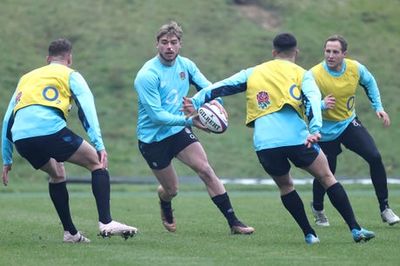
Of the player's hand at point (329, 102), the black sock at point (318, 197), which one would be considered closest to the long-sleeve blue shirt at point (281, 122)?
the player's hand at point (329, 102)

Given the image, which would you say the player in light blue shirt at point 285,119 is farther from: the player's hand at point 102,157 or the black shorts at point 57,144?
the black shorts at point 57,144

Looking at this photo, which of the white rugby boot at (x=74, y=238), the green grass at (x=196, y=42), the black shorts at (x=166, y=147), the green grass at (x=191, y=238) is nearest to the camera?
the green grass at (x=191, y=238)

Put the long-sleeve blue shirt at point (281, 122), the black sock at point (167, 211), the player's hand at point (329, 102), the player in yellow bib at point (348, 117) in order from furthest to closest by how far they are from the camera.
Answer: the player in yellow bib at point (348, 117) → the black sock at point (167, 211) → the player's hand at point (329, 102) → the long-sleeve blue shirt at point (281, 122)

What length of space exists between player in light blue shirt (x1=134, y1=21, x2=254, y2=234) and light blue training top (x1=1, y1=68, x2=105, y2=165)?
53.9 inches

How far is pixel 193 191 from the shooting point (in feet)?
72.5

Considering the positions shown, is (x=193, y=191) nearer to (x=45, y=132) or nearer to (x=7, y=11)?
(x=45, y=132)

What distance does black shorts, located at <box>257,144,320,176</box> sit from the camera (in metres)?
11.0

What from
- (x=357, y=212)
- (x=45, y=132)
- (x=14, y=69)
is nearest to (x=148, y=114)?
(x=45, y=132)

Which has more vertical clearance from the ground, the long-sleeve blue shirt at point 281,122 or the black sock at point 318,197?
the long-sleeve blue shirt at point 281,122

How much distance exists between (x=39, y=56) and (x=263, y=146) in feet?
71.5

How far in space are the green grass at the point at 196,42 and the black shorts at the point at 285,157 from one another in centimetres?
1627

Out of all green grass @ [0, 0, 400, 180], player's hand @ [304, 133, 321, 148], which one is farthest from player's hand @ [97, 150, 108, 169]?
green grass @ [0, 0, 400, 180]

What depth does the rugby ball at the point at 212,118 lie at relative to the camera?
468 inches

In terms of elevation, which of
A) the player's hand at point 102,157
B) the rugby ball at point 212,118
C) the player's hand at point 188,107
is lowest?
the player's hand at point 102,157
